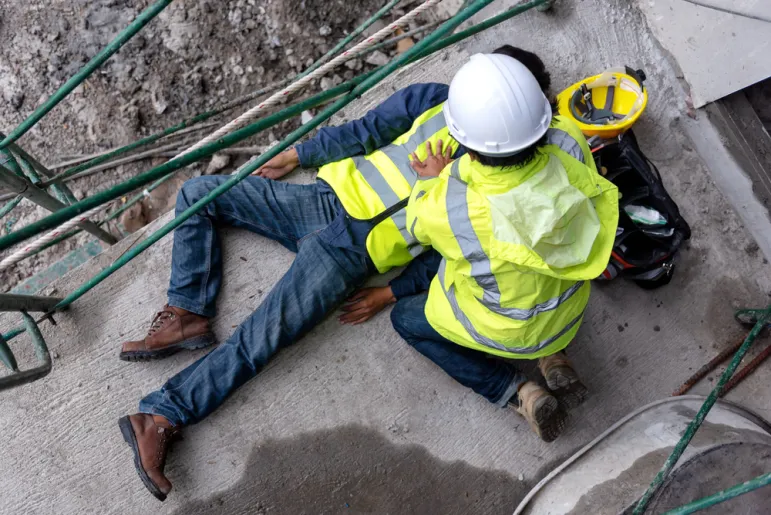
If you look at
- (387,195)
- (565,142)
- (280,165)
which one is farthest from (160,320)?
(565,142)

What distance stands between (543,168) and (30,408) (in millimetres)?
2472

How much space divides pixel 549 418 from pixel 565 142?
1.20 meters

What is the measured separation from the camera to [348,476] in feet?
8.22

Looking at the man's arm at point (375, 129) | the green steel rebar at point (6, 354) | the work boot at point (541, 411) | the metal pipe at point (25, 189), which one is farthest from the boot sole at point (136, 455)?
the work boot at point (541, 411)

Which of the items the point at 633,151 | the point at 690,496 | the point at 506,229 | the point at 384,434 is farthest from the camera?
the point at 384,434

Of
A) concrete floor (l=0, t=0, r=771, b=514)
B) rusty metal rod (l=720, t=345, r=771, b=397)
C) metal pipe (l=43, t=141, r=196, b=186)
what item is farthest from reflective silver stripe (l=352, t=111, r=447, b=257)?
metal pipe (l=43, t=141, r=196, b=186)

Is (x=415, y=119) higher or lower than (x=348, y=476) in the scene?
higher

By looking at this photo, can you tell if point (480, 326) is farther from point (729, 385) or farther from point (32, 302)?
point (32, 302)

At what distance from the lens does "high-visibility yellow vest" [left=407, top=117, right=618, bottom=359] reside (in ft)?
5.06

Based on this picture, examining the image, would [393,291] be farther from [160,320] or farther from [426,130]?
[160,320]

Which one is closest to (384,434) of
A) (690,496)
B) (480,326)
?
(480,326)

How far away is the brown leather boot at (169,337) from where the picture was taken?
246cm

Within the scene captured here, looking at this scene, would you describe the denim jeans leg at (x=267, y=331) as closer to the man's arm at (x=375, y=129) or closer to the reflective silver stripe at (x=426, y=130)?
the man's arm at (x=375, y=129)

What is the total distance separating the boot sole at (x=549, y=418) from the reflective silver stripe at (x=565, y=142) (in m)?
1.05
